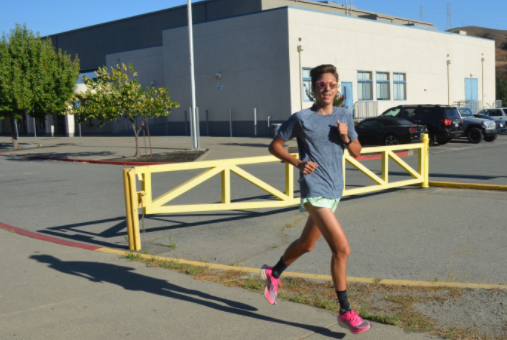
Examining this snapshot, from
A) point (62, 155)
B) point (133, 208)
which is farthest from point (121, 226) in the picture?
point (62, 155)

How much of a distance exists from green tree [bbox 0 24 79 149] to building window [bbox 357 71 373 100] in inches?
690

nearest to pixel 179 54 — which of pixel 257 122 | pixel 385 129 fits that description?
pixel 257 122

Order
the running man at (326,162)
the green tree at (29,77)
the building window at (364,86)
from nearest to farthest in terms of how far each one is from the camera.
Result: the running man at (326,162) < the green tree at (29,77) < the building window at (364,86)

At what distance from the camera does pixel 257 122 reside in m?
32.8

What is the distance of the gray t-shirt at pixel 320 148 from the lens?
406cm

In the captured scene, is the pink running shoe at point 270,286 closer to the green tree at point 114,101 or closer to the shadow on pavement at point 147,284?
the shadow on pavement at point 147,284

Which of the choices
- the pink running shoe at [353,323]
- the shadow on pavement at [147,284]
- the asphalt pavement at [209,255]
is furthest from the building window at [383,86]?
the pink running shoe at [353,323]

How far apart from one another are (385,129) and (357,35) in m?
14.6

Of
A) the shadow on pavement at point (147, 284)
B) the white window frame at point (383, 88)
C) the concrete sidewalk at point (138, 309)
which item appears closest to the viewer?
the concrete sidewalk at point (138, 309)

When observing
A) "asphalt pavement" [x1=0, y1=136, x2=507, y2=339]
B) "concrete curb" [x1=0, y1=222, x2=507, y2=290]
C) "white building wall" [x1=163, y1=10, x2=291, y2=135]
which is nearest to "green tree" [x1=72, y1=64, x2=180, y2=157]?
"asphalt pavement" [x1=0, y1=136, x2=507, y2=339]

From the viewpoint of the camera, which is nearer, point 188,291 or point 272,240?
point 188,291

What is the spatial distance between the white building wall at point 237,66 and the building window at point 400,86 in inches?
411

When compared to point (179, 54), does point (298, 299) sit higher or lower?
lower

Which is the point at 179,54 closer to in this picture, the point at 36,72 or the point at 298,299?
the point at 36,72
